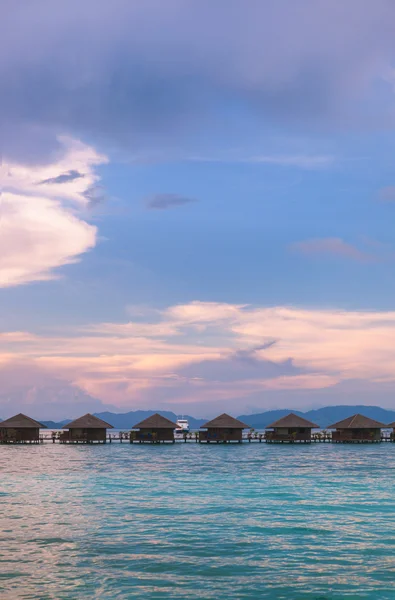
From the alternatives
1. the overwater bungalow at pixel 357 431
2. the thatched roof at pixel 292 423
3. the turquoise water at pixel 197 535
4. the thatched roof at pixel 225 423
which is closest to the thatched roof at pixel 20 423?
the thatched roof at pixel 225 423

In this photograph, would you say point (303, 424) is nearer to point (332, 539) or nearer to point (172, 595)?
point (332, 539)

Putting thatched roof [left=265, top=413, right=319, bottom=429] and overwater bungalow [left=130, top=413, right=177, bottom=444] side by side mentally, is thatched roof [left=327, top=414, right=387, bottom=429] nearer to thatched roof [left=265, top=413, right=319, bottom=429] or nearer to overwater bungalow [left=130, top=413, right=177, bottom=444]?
thatched roof [left=265, top=413, right=319, bottom=429]

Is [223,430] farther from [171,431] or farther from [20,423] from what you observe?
[20,423]

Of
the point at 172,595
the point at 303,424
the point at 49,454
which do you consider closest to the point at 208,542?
the point at 172,595

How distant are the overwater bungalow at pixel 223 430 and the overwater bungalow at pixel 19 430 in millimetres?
21004

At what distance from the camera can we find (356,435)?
85000mm

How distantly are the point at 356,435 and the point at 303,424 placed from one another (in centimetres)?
767

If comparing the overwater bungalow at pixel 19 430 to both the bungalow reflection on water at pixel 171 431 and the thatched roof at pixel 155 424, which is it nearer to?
the bungalow reflection on water at pixel 171 431

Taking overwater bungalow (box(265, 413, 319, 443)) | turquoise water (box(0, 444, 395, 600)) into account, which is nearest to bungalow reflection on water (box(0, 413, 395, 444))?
overwater bungalow (box(265, 413, 319, 443))

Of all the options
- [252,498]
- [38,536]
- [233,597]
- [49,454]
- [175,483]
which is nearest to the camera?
[233,597]

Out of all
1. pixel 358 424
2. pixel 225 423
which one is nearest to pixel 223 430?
pixel 225 423

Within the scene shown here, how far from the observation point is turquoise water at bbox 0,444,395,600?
1594 cm

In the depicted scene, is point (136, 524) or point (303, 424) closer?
point (136, 524)

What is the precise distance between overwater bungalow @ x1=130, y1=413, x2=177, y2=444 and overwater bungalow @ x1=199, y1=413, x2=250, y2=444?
443cm
